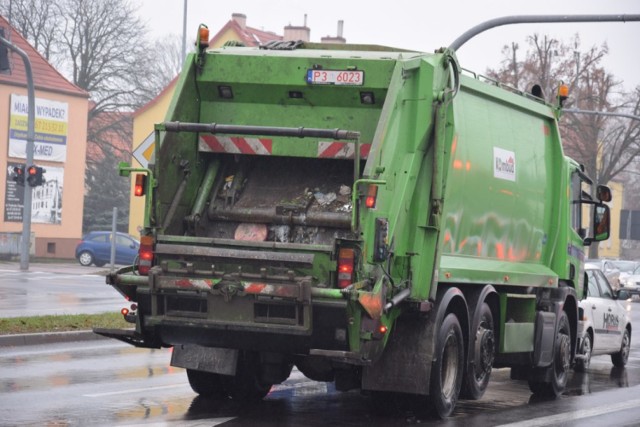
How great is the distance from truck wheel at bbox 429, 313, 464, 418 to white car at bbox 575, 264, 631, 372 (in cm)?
521

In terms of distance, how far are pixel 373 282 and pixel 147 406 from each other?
8.09ft

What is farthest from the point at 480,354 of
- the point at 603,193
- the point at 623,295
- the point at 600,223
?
the point at 623,295

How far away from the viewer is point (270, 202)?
1077 cm

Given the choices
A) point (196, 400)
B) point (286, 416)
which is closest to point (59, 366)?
point (196, 400)

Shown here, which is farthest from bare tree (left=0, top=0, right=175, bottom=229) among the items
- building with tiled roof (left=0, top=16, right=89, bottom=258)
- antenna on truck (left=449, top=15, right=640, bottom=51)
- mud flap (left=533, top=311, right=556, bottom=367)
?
mud flap (left=533, top=311, right=556, bottom=367)

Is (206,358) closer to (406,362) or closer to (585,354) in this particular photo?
(406,362)

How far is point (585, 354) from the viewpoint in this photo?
649 inches

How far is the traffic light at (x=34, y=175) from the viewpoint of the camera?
1403 inches

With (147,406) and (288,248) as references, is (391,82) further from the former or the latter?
(147,406)

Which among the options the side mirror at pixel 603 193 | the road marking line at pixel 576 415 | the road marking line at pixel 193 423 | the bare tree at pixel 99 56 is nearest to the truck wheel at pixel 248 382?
the road marking line at pixel 193 423

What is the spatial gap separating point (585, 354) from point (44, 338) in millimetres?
7077

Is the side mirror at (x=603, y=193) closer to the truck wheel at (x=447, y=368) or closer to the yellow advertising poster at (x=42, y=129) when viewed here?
the truck wheel at (x=447, y=368)

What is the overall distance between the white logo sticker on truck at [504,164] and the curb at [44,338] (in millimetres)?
7056

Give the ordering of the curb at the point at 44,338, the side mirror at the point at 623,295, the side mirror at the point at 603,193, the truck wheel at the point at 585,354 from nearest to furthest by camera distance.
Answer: the side mirror at the point at 603,193 → the curb at the point at 44,338 → the truck wheel at the point at 585,354 → the side mirror at the point at 623,295
